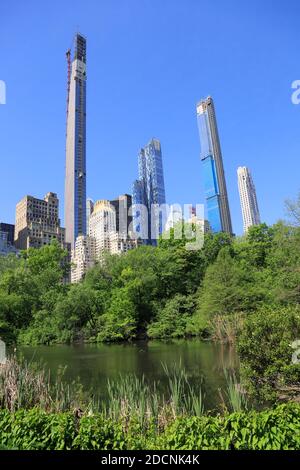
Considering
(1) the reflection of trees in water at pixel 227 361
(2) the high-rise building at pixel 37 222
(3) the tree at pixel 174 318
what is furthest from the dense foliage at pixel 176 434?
(2) the high-rise building at pixel 37 222

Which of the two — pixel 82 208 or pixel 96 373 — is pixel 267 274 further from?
pixel 82 208

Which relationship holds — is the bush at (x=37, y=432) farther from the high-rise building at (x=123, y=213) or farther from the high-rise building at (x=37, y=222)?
the high-rise building at (x=37, y=222)

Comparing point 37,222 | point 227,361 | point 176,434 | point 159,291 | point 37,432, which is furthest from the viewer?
point 37,222

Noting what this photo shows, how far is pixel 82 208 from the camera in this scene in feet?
292

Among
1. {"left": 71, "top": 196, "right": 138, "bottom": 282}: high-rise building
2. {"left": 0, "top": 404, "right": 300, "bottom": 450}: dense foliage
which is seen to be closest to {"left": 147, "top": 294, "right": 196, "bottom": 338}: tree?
{"left": 0, "top": 404, "right": 300, "bottom": 450}: dense foliage

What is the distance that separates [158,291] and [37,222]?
54.2m

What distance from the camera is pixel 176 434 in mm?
3172

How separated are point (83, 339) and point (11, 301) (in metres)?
6.62

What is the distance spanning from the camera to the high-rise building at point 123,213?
6441 cm

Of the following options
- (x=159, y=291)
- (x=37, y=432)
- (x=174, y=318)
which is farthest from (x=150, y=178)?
(x=37, y=432)

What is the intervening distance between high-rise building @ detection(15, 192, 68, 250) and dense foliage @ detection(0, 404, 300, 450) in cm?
7449

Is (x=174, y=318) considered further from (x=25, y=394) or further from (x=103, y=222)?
(x=103, y=222)

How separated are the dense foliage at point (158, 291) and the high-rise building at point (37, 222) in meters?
38.9

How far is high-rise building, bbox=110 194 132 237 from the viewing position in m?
64.4
